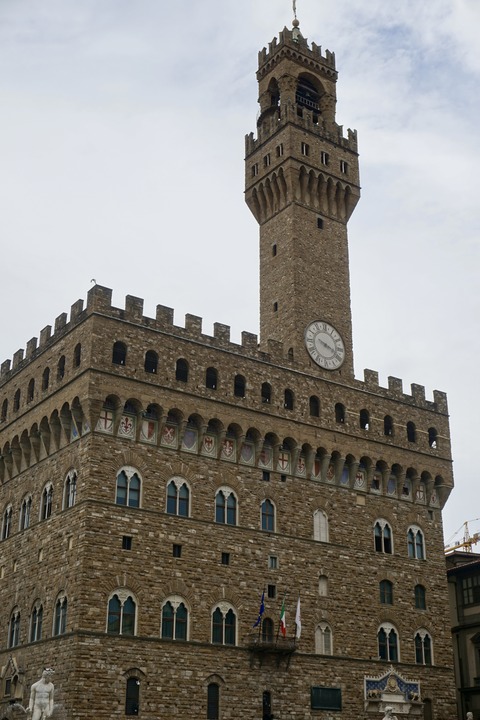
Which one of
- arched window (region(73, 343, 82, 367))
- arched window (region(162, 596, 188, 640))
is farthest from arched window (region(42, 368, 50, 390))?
arched window (region(162, 596, 188, 640))

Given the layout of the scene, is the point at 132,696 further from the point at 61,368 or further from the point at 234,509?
the point at 61,368

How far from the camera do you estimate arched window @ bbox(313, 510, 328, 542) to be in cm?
4950

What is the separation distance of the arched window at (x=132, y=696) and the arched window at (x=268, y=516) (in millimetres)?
10597

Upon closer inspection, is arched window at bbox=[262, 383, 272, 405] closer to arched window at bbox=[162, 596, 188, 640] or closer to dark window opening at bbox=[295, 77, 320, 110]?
arched window at bbox=[162, 596, 188, 640]

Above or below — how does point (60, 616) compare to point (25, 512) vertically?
below

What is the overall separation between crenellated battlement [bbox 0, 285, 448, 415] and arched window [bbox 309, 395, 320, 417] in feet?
4.82

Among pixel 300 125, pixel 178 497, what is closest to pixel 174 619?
pixel 178 497

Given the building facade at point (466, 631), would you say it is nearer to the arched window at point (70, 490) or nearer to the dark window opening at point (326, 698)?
the dark window opening at point (326, 698)

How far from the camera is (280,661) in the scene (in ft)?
149

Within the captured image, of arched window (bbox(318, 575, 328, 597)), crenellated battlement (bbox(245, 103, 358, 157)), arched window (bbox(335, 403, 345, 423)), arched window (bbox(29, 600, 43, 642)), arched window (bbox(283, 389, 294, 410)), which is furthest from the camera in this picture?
crenellated battlement (bbox(245, 103, 358, 157))

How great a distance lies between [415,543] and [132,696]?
20.5 meters

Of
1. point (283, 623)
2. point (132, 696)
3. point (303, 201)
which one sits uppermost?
point (303, 201)

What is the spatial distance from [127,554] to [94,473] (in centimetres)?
400

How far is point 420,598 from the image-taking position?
52594mm
